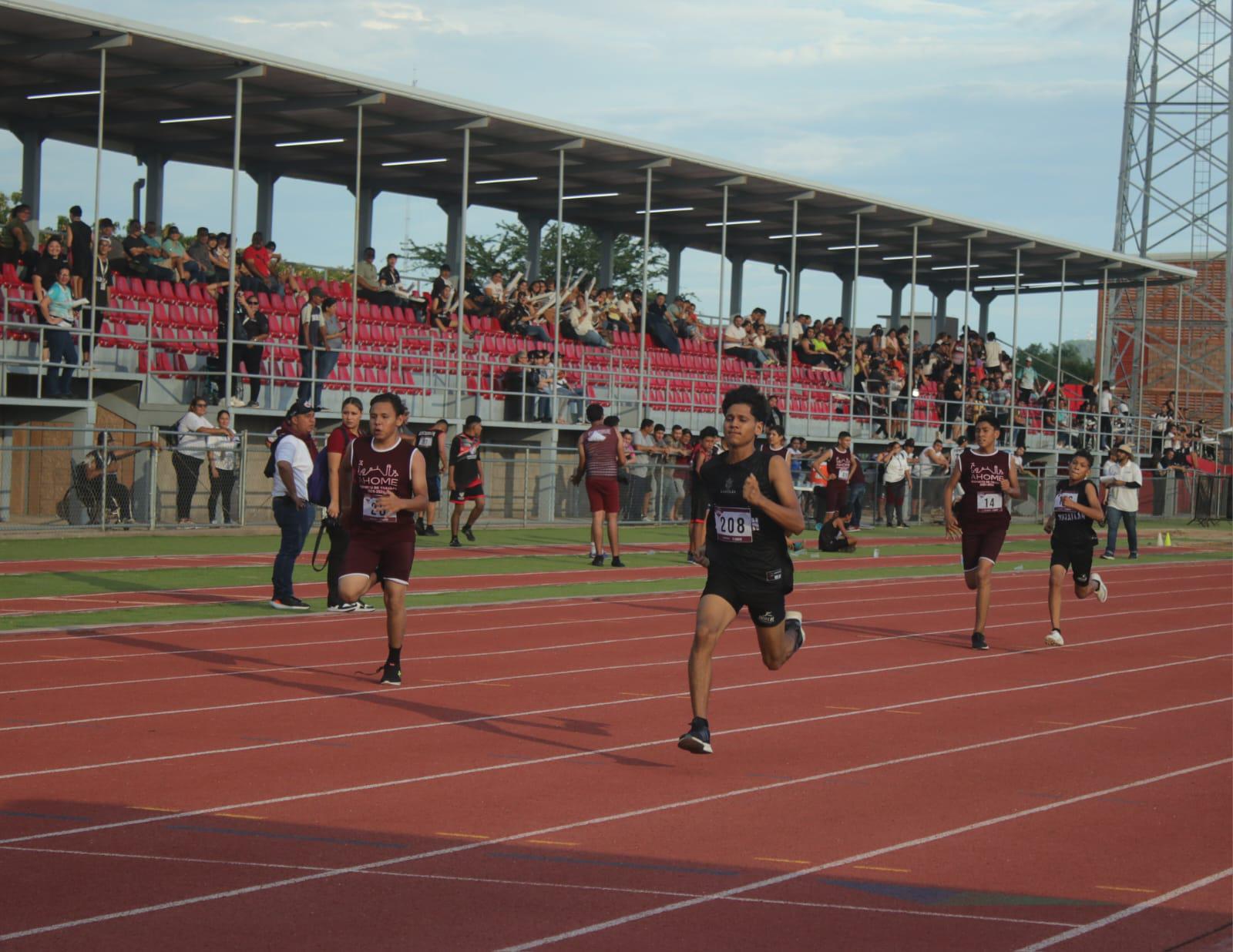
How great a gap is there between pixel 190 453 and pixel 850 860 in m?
18.1

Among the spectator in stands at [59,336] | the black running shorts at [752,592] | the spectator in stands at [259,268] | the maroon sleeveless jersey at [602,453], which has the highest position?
the spectator in stands at [259,268]

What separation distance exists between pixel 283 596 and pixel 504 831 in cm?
893

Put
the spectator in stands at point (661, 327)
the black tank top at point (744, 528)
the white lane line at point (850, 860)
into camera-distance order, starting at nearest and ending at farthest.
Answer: the white lane line at point (850, 860), the black tank top at point (744, 528), the spectator in stands at point (661, 327)

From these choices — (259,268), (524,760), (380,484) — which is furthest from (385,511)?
(259,268)

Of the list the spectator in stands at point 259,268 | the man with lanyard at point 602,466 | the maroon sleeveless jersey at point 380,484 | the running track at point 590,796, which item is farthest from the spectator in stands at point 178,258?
the maroon sleeveless jersey at point 380,484

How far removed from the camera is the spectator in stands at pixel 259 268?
28.6 m

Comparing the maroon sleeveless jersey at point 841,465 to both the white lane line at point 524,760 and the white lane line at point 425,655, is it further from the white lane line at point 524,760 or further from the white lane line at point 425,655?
the white lane line at point 524,760

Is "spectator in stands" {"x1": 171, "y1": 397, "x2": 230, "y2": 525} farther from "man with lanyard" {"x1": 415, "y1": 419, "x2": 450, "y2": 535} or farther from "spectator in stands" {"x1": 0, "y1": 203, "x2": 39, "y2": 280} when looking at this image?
"spectator in stands" {"x1": 0, "y1": 203, "x2": 39, "y2": 280}

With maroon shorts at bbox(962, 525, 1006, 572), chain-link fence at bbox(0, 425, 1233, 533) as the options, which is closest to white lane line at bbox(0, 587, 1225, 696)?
maroon shorts at bbox(962, 525, 1006, 572)

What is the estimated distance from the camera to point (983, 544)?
48.5ft

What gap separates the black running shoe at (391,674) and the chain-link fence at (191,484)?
36.5ft

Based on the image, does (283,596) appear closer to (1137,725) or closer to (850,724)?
(850,724)

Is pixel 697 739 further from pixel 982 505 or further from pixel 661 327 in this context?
pixel 661 327

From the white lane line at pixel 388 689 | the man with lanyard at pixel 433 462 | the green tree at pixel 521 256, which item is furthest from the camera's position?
the green tree at pixel 521 256
